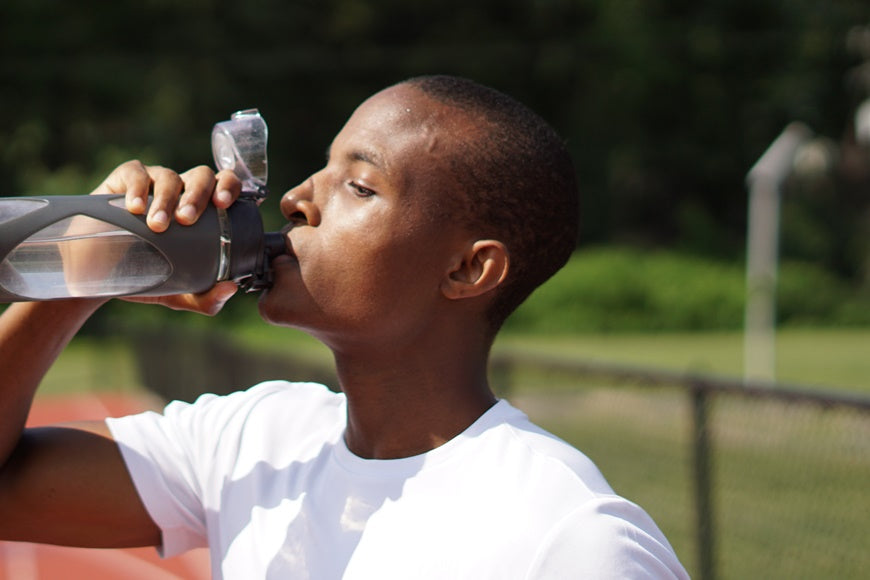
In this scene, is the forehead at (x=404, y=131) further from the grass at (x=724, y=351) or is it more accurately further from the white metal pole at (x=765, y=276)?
the white metal pole at (x=765, y=276)

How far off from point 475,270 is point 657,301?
77.6 feet

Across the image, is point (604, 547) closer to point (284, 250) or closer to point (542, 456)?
point (542, 456)

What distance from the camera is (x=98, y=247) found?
1.85 meters

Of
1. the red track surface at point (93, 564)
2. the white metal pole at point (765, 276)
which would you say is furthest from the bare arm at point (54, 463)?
the white metal pole at point (765, 276)

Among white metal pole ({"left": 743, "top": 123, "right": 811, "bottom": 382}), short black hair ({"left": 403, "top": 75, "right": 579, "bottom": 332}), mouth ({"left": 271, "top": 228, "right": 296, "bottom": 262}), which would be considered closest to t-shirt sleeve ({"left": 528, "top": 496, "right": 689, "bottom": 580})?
short black hair ({"left": 403, "top": 75, "right": 579, "bottom": 332})

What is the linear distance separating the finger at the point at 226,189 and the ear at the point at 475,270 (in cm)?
38

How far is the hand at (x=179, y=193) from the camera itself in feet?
5.76

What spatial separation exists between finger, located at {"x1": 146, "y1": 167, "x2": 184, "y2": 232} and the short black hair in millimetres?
461

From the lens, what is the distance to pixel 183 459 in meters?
2.16

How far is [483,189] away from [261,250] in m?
0.39

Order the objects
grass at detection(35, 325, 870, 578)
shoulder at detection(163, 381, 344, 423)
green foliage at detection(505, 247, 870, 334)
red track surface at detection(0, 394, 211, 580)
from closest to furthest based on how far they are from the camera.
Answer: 1. shoulder at detection(163, 381, 344, 423)
2. grass at detection(35, 325, 870, 578)
3. red track surface at detection(0, 394, 211, 580)
4. green foliage at detection(505, 247, 870, 334)

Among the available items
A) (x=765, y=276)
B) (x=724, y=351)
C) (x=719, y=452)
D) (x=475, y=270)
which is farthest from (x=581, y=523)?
(x=724, y=351)

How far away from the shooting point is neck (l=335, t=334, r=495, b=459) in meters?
1.95

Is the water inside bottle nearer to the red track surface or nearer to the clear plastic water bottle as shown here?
the clear plastic water bottle
